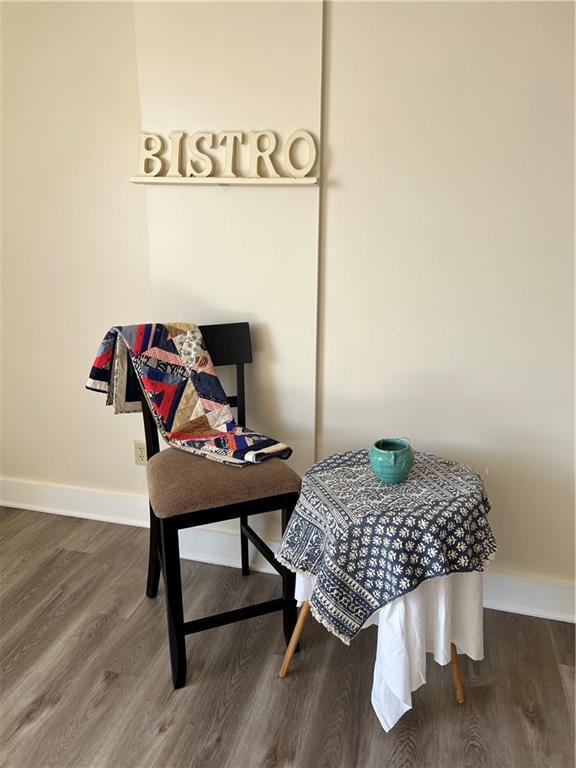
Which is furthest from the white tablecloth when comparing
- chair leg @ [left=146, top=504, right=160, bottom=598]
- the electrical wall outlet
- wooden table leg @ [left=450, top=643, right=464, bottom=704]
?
the electrical wall outlet

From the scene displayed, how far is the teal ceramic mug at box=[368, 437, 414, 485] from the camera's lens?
5.00ft

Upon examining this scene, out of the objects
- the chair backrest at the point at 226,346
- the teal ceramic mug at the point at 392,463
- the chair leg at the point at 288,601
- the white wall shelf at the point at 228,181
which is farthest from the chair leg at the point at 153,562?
the white wall shelf at the point at 228,181

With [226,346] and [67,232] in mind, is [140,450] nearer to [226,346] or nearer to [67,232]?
[226,346]

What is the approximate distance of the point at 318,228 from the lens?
1.88m

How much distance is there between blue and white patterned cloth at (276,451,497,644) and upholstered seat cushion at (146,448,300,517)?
0.47 feet

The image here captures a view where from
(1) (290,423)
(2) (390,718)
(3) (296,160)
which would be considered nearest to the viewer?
(2) (390,718)

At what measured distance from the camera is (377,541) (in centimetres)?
137

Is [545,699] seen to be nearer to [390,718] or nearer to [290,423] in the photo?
[390,718]

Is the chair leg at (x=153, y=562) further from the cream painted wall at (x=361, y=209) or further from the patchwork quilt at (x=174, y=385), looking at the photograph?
the cream painted wall at (x=361, y=209)

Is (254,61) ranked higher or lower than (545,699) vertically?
higher

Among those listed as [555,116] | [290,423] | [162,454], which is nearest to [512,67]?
[555,116]

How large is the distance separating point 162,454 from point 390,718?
0.94 m

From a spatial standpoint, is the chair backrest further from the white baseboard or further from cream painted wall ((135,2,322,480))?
the white baseboard

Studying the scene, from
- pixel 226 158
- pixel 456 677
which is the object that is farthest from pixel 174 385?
pixel 456 677
